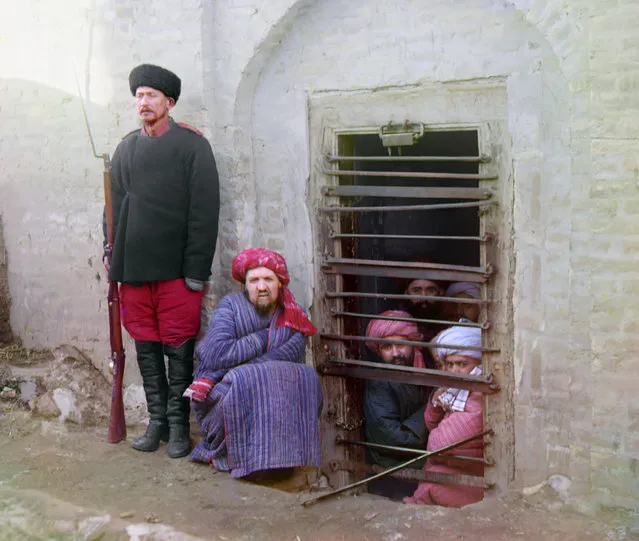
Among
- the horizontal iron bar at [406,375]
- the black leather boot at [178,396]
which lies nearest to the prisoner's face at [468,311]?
the horizontal iron bar at [406,375]

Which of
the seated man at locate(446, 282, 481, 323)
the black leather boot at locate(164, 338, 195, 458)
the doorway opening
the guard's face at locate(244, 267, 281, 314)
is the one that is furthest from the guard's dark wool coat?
the seated man at locate(446, 282, 481, 323)

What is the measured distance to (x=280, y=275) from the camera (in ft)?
16.6

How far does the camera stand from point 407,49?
4879mm

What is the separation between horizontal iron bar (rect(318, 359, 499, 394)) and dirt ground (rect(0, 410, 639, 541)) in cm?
66

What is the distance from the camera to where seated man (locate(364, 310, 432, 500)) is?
17.9 ft

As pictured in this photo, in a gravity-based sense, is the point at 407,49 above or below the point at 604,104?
above

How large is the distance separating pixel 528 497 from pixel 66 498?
2517 millimetres

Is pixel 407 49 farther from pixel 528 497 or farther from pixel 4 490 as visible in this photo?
pixel 4 490

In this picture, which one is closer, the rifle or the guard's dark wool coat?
the guard's dark wool coat

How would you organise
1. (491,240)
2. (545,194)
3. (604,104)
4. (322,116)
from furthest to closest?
1. (322,116)
2. (491,240)
3. (545,194)
4. (604,104)

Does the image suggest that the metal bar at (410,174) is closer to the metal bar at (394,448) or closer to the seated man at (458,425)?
the seated man at (458,425)

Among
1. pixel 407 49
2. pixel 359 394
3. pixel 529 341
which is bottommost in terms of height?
pixel 359 394

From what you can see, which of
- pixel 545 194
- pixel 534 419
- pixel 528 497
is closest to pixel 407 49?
pixel 545 194

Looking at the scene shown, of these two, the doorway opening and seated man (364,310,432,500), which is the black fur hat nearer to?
the doorway opening
